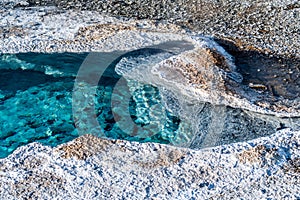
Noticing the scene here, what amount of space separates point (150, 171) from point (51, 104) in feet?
3.41

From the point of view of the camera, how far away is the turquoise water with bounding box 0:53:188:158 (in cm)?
310

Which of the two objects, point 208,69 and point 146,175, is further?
point 208,69

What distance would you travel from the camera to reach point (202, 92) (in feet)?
11.0

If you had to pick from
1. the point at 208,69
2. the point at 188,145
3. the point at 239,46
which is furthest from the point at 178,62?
the point at 188,145

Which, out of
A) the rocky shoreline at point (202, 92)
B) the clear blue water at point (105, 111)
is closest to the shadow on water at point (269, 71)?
the rocky shoreline at point (202, 92)

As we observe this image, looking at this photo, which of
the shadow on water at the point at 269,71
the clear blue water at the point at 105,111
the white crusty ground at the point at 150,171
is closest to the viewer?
the white crusty ground at the point at 150,171

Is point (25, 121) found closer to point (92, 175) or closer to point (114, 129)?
point (114, 129)

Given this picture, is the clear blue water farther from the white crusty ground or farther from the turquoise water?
the white crusty ground

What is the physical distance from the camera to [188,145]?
2951mm

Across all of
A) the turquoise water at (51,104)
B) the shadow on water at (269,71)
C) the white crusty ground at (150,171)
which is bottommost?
the turquoise water at (51,104)

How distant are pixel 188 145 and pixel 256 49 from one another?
1320 mm

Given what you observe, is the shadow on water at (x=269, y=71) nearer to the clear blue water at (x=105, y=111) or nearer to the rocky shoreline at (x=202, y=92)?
the rocky shoreline at (x=202, y=92)

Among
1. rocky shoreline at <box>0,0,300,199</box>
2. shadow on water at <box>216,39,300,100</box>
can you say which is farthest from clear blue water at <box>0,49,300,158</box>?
shadow on water at <box>216,39,300,100</box>

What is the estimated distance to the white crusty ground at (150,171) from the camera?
253 cm
